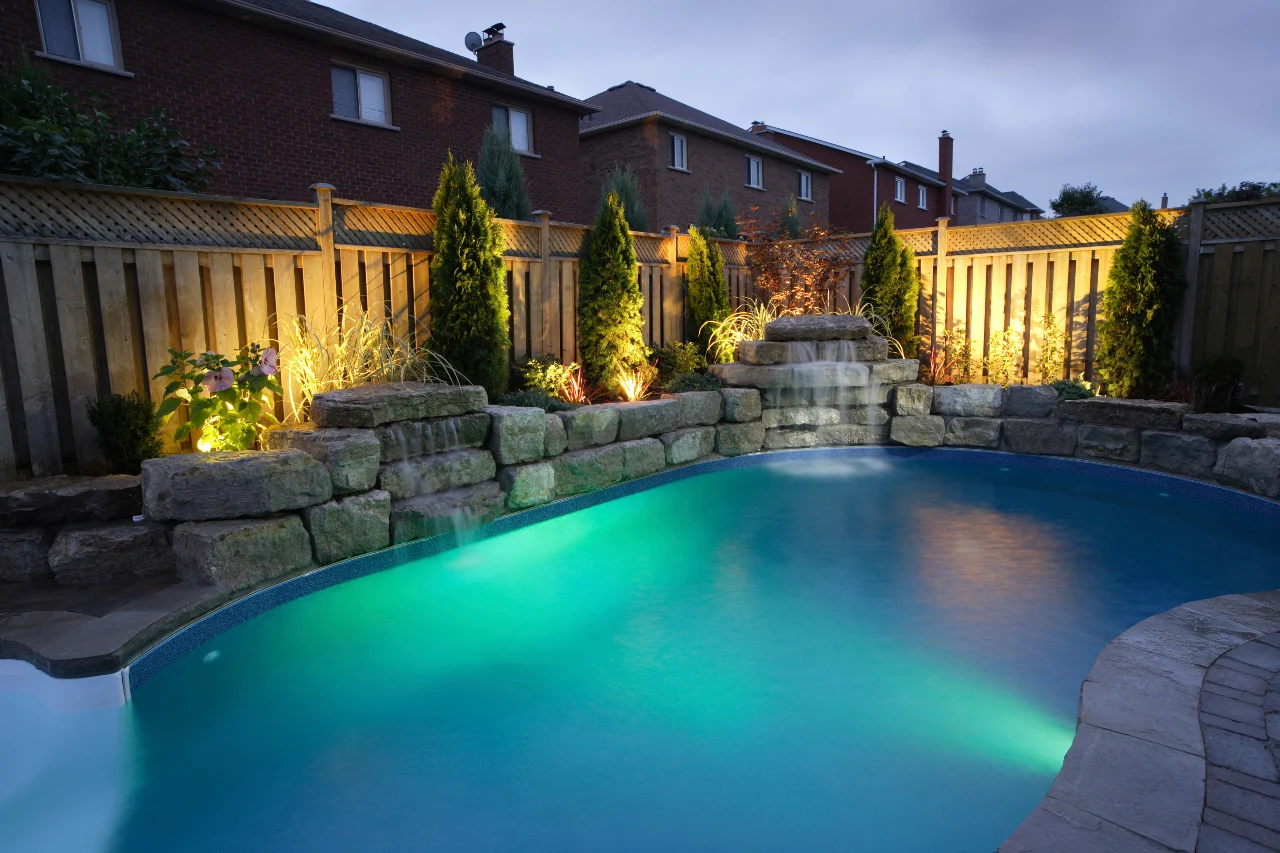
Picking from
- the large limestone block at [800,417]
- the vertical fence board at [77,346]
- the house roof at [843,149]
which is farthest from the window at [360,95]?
the house roof at [843,149]

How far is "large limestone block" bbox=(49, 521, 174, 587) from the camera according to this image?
3459 mm

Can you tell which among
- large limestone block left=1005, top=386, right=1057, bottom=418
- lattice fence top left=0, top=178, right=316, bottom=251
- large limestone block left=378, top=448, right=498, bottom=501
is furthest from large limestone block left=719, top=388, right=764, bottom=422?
lattice fence top left=0, top=178, right=316, bottom=251

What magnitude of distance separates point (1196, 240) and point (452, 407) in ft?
22.8

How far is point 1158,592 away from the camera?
157 inches

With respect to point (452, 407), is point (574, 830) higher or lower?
lower

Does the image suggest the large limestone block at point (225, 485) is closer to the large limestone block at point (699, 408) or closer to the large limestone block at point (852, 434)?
the large limestone block at point (699, 408)

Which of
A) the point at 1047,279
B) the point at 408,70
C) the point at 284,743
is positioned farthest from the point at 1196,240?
the point at 408,70

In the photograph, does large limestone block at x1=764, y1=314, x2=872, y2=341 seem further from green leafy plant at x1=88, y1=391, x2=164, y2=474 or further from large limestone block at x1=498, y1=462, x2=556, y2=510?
green leafy plant at x1=88, y1=391, x2=164, y2=474

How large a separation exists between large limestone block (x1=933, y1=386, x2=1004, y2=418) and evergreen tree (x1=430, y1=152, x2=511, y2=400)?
14.8 feet

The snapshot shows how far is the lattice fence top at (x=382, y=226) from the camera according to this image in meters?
5.45

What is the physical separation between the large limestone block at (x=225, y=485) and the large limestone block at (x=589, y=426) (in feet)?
6.93

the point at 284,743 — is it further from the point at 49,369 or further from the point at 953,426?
the point at 953,426

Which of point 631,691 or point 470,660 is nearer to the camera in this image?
point 631,691

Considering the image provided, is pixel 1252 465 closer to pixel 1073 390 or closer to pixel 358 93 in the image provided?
pixel 1073 390
